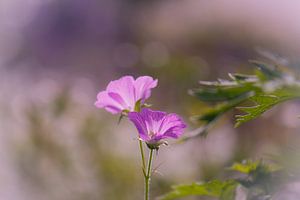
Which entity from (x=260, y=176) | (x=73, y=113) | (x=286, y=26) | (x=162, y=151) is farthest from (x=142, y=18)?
(x=260, y=176)

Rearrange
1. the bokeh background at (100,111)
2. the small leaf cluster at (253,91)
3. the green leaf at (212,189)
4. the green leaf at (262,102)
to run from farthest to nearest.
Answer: the bokeh background at (100,111) → the green leaf at (212,189) → the green leaf at (262,102) → the small leaf cluster at (253,91)

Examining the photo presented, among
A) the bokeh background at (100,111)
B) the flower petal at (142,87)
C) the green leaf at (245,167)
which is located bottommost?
the green leaf at (245,167)

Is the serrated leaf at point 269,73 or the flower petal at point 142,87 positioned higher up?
the flower petal at point 142,87

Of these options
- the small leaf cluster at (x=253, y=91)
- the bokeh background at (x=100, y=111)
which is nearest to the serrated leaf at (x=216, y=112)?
the small leaf cluster at (x=253, y=91)

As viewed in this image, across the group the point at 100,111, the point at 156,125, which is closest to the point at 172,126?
the point at 156,125

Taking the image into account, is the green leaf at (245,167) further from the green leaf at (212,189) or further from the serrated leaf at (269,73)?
the serrated leaf at (269,73)
